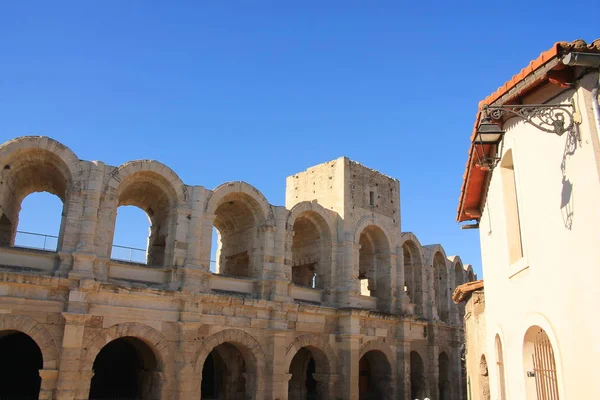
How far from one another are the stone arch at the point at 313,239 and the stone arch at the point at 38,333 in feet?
25.2

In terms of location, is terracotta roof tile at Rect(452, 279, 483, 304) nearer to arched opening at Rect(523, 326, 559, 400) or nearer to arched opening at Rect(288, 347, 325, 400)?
arched opening at Rect(523, 326, 559, 400)

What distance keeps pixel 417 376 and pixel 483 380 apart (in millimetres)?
9326

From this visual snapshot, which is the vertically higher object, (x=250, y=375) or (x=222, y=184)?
(x=222, y=184)

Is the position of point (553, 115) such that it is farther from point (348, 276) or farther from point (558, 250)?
point (348, 276)

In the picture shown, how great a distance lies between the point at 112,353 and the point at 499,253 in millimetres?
13661

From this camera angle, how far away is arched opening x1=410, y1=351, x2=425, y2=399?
21.3m

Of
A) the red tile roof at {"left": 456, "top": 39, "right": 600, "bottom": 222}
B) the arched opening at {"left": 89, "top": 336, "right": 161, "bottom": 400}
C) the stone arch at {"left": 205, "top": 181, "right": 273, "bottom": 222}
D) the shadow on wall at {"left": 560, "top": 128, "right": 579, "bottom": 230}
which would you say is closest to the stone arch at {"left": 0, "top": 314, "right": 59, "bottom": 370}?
the arched opening at {"left": 89, "top": 336, "right": 161, "bottom": 400}

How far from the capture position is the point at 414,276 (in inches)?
904

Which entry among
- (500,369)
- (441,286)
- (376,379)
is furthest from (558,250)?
(441,286)

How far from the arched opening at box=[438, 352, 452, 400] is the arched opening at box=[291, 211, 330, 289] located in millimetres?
7475

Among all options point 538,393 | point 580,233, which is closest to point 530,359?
point 538,393

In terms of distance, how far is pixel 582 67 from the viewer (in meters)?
5.62

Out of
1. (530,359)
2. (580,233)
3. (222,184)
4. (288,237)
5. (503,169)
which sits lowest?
(530,359)

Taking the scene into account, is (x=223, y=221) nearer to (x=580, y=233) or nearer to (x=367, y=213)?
(x=367, y=213)
